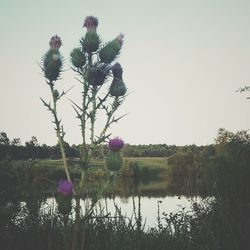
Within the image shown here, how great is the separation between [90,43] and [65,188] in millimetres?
1496

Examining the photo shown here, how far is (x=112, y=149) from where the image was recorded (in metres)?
4.08

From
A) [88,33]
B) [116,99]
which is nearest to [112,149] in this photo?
[116,99]

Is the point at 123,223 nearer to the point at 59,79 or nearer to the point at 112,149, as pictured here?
the point at 112,149

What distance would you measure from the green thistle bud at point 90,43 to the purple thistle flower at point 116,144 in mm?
1002

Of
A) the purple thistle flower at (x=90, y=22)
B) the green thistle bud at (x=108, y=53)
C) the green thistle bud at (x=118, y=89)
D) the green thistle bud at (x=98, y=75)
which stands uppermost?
the purple thistle flower at (x=90, y=22)

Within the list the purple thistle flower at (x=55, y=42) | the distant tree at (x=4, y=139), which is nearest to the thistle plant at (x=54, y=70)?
the purple thistle flower at (x=55, y=42)

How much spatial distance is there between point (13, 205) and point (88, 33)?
Result: 4.45 metres

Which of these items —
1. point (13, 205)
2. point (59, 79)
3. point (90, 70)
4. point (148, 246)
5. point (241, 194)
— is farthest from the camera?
point (241, 194)

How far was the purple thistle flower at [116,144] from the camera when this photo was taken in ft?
13.4

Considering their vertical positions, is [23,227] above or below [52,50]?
below

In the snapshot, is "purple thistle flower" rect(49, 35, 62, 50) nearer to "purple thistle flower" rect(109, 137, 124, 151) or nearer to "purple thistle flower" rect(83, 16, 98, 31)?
"purple thistle flower" rect(83, 16, 98, 31)

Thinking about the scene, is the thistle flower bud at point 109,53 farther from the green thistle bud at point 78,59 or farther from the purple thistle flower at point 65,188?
the purple thistle flower at point 65,188

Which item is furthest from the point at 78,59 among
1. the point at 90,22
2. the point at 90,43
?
the point at 90,22

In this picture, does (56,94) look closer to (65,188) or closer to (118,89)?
(118,89)
